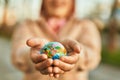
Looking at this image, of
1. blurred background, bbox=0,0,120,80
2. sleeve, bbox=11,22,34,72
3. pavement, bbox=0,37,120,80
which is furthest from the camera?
pavement, bbox=0,37,120,80

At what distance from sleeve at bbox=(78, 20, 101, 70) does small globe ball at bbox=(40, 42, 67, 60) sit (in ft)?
0.63

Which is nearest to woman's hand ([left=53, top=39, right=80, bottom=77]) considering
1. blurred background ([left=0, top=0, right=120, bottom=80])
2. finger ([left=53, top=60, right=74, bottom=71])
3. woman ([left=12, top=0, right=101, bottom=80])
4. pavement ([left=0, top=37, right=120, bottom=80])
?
finger ([left=53, top=60, right=74, bottom=71])

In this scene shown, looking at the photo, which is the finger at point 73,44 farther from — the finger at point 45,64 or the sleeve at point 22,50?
the sleeve at point 22,50

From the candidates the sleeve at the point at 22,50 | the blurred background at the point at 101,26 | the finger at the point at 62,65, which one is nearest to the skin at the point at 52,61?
the finger at the point at 62,65

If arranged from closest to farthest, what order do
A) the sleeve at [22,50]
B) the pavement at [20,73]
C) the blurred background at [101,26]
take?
1. the sleeve at [22,50]
2. the blurred background at [101,26]
3. the pavement at [20,73]

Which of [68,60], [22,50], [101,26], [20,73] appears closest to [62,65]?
[68,60]

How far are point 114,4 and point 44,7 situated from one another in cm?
170

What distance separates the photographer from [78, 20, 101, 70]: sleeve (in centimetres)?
91

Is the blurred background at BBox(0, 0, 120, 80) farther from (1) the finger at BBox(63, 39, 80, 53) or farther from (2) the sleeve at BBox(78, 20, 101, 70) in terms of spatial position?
(1) the finger at BBox(63, 39, 80, 53)

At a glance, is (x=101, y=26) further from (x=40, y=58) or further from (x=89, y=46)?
(x=40, y=58)

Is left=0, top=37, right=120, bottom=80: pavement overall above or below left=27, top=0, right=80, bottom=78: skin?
below

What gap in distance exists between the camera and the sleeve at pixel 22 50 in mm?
909

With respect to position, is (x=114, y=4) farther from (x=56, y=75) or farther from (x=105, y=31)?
(x=56, y=75)

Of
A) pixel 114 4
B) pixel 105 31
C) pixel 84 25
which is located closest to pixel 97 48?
pixel 84 25
